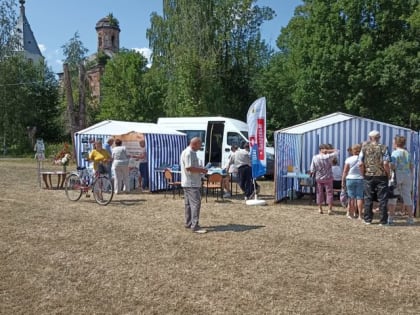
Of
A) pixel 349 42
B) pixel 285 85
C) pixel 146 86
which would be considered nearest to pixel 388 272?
pixel 349 42

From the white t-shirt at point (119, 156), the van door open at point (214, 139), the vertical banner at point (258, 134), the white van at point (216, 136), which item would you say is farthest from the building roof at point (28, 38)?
the vertical banner at point (258, 134)

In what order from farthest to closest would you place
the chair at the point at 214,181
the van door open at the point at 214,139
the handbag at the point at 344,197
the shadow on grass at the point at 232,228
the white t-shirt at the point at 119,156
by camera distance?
the van door open at the point at 214,139 < the white t-shirt at the point at 119,156 < the chair at the point at 214,181 < the handbag at the point at 344,197 < the shadow on grass at the point at 232,228

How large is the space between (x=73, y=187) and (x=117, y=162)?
1.37m

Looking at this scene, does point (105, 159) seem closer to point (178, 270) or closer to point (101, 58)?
point (178, 270)

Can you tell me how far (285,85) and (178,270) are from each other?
2668 centimetres

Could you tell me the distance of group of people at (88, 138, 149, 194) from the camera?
11.3 meters

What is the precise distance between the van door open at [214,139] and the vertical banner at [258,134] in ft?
21.1

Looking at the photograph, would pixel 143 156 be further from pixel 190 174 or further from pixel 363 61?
pixel 363 61

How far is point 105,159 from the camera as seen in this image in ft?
37.0

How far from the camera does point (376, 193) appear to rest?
862 centimetres

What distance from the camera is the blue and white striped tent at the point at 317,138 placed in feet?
37.0

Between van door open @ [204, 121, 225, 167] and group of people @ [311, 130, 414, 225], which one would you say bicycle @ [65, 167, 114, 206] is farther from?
van door open @ [204, 121, 225, 167]

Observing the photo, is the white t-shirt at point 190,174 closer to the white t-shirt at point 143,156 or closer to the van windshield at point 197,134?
the white t-shirt at point 143,156

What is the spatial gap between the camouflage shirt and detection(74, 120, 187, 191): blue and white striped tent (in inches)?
261
